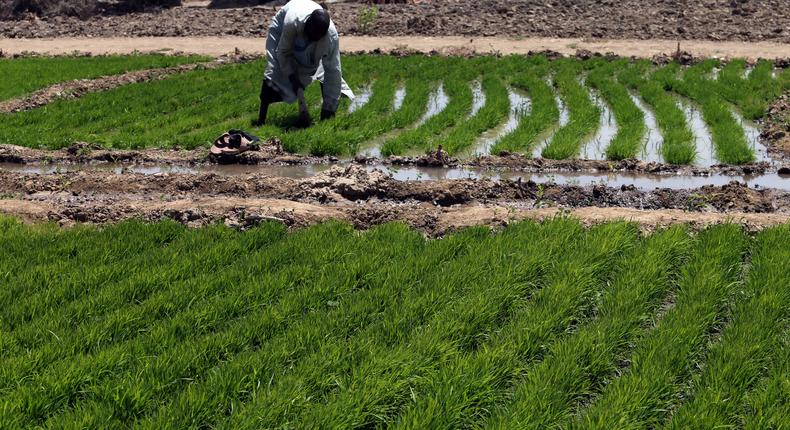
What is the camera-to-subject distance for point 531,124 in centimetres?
991

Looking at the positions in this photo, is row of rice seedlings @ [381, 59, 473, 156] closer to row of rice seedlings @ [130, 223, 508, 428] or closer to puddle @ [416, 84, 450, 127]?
puddle @ [416, 84, 450, 127]

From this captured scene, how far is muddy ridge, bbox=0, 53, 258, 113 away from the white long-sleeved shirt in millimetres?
4590

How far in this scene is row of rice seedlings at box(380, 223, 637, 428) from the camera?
3.45 m

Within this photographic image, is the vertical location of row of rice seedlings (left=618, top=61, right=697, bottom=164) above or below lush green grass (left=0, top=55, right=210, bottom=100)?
above

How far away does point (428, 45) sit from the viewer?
62.5ft

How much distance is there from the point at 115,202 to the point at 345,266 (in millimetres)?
3052

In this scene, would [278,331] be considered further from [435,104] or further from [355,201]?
[435,104]

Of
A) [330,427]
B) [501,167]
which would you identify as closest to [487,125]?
[501,167]

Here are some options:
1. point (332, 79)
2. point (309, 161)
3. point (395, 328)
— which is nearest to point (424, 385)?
point (395, 328)

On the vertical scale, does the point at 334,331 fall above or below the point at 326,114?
above

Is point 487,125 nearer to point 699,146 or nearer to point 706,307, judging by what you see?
point 699,146

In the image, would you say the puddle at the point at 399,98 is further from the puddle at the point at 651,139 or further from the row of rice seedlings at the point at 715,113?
the row of rice seedlings at the point at 715,113

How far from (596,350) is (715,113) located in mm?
7318

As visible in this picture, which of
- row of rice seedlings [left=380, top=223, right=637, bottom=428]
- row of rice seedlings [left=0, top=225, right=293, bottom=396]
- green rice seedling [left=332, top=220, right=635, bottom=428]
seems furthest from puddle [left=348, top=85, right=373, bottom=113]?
green rice seedling [left=332, top=220, right=635, bottom=428]
